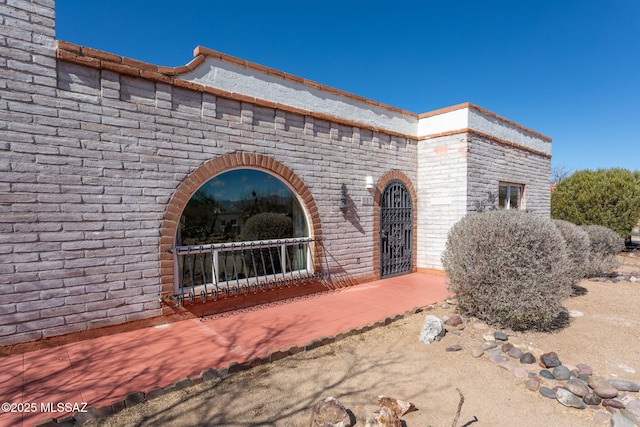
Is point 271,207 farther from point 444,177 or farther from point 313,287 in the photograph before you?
point 444,177

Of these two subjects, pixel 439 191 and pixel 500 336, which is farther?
pixel 439 191

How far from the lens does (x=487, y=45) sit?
1170 centimetres

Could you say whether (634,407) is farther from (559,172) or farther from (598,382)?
(559,172)

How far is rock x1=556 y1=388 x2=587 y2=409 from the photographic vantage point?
2680mm

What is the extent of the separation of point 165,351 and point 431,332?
11.0 feet

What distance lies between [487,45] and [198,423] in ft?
47.1

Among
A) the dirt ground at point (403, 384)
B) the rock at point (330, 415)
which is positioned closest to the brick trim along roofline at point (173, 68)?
the dirt ground at point (403, 384)

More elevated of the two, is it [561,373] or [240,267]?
[240,267]

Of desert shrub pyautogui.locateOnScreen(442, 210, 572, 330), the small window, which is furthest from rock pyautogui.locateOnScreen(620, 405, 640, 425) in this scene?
the small window

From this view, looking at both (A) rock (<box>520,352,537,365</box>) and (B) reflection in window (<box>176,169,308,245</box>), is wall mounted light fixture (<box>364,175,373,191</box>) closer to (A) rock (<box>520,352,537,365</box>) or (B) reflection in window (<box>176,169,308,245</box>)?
(B) reflection in window (<box>176,169,308,245</box>)

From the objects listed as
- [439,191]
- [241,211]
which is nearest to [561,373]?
[241,211]

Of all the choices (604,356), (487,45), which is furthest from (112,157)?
(487,45)

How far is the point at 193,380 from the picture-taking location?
295 centimetres

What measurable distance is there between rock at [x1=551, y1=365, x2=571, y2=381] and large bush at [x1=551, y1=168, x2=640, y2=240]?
505 inches
